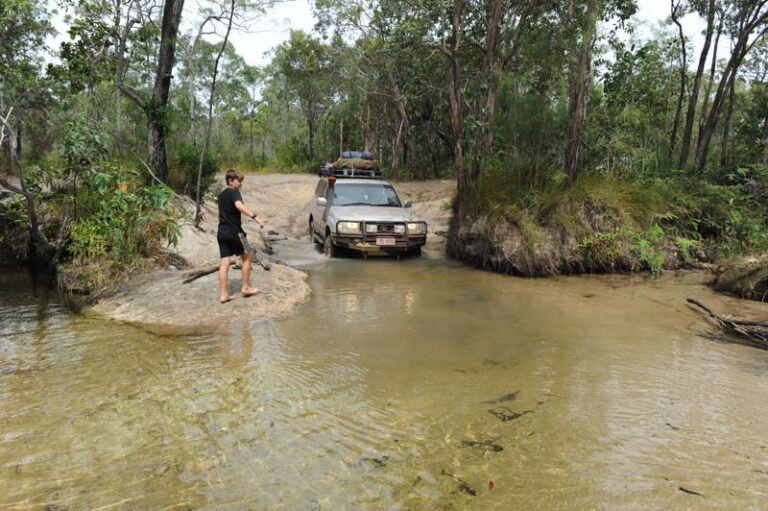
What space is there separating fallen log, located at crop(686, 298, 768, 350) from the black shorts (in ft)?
20.0

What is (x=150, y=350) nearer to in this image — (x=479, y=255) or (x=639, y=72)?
(x=479, y=255)

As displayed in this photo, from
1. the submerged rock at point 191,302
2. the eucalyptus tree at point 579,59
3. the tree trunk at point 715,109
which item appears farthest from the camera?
the tree trunk at point 715,109

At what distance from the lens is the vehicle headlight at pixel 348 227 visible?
35.0 feet

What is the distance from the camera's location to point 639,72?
16359mm

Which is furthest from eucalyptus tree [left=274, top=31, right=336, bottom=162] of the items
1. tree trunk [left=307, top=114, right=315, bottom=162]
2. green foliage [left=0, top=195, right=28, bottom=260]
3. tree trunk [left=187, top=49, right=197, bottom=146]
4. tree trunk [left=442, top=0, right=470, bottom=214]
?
green foliage [left=0, top=195, right=28, bottom=260]

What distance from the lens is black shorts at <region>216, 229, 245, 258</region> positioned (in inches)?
261

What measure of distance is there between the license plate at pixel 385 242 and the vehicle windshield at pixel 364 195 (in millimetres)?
1256

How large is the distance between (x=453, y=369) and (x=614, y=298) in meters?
4.20

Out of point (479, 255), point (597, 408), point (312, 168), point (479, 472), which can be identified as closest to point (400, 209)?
point (479, 255)

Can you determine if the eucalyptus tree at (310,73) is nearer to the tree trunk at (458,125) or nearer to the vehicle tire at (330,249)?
the tree trunk at (458,125)

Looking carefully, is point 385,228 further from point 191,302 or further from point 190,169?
point 190,169

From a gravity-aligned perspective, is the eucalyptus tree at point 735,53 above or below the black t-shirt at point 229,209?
above

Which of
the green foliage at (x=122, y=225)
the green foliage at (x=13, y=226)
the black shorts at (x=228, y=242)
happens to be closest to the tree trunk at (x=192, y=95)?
the green foliage at (x=13, y=226)

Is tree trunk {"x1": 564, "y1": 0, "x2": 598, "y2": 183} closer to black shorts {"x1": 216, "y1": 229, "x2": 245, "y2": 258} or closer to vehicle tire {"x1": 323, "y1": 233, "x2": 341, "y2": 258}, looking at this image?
vehicle tire {"x1": 323, "y1": 233, "x2": 341, "y2": 258}
